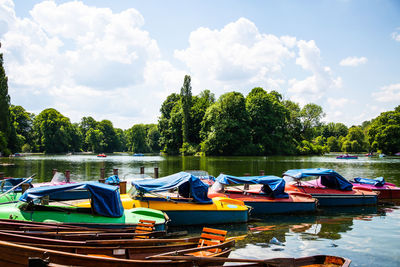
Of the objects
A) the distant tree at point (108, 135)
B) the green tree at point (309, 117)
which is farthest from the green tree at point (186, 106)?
the distant tree at point (108, 135)

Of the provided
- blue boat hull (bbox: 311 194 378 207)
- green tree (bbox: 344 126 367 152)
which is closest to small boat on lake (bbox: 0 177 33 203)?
blue boat hull (bbox: 311 194 378 207)

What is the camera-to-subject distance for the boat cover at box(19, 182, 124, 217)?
12.5 meters

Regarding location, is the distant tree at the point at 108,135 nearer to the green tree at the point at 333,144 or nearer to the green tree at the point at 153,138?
the green tree at the point at 153,138

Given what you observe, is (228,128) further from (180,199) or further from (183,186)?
(180,199)

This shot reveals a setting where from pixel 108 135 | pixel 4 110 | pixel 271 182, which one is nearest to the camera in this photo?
pixel 271 182

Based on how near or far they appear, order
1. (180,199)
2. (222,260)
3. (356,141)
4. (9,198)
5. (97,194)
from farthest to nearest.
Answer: (356,141) < (9,198) < (180,199) < (97,194) < (222,260)

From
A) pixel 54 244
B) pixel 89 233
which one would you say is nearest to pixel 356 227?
pixel 89 233

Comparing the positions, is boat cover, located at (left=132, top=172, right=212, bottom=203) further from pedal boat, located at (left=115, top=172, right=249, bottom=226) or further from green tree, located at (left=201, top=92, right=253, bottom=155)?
green tree, located at (left=201, top=92, right=253, bottom=155)

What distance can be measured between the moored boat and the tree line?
166ft

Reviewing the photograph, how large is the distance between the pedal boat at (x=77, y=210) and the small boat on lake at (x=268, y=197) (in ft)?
23.5

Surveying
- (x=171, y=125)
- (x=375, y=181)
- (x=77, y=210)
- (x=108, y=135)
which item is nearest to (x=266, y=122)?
(x=171, y=125)

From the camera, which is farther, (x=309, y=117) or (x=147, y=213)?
(x=309, y=117)

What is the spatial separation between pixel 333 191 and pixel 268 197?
6032 mm

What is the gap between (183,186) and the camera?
54.6 ft
